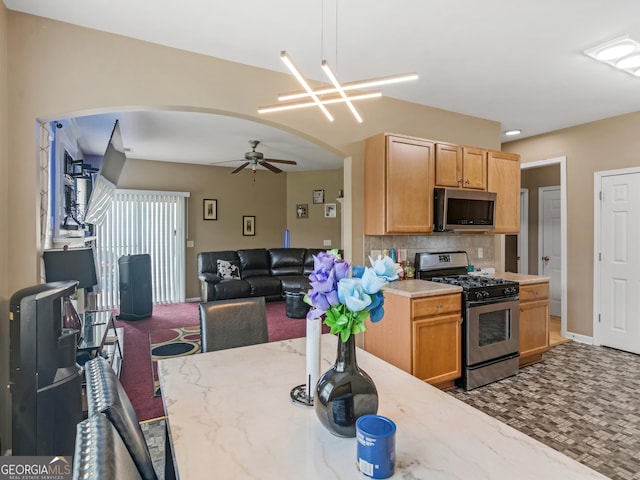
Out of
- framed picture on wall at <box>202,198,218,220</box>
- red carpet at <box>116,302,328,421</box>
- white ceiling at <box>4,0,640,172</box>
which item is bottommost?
red carpet at <box>116,302,328,421</box>

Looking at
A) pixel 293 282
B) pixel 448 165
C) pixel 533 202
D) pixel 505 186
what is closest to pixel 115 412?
pixel 448 165

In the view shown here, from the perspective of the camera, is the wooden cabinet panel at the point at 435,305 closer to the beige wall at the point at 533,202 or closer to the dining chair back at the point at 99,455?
the dining chair back at the point at 99,455

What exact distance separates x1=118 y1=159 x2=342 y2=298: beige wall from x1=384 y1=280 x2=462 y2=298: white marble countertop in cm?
469

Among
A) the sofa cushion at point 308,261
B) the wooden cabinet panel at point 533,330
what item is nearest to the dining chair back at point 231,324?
the wooden cabinet panel at point 533,330

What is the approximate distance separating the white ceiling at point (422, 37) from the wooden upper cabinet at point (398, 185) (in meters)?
0.56

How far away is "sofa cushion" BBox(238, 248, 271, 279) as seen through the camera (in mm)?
6984

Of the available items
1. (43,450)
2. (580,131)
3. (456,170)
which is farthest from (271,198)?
(43,450)

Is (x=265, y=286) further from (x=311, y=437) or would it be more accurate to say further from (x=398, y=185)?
(x=311, y=437)

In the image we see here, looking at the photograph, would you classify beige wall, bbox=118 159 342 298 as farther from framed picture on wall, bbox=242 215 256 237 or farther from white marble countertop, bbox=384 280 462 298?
white marble countertop, bbox=384 280 462 298

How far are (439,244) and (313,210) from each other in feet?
14.4

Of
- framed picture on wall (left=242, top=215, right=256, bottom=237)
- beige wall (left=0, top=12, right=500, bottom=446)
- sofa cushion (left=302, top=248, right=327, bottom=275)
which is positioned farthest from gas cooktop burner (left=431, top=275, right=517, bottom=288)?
framed picture on wall (left=242, top=215, right=256, bottom=237)

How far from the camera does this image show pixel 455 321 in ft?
10.0

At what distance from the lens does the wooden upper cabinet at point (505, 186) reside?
3.89m

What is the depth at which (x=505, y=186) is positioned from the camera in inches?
158
